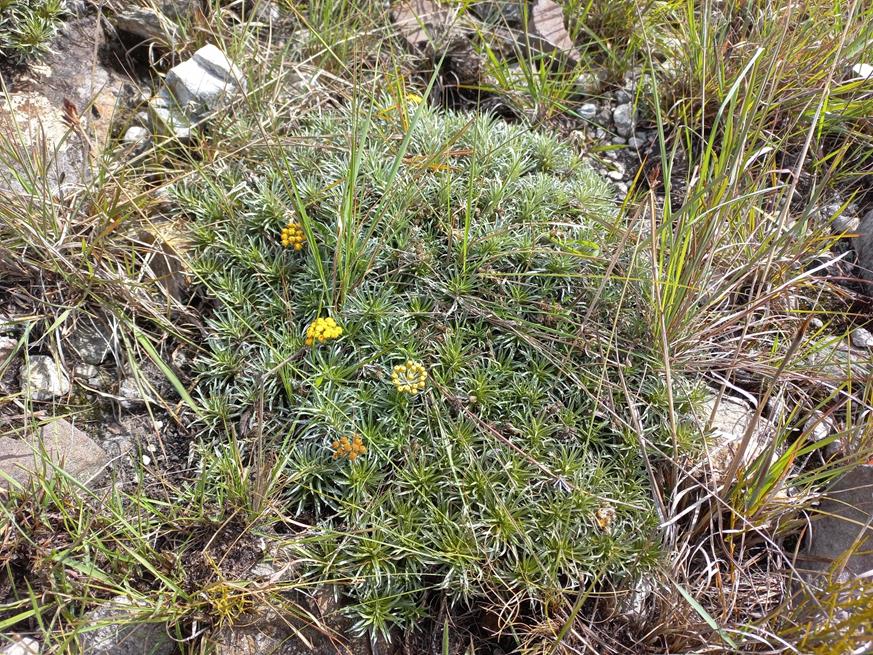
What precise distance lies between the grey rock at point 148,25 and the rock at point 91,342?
1.56 metres

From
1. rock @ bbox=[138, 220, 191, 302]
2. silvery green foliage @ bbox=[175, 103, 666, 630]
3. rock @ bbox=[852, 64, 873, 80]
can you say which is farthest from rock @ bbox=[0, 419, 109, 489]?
rock @ bbox=[852, 64, 873, 80]

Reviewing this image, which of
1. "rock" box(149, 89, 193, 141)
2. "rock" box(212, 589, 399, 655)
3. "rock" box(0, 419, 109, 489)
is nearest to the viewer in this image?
"rock" box(212, 589, 399, 655)

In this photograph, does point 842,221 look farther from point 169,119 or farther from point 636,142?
point 169,119

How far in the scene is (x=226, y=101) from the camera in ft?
10.2

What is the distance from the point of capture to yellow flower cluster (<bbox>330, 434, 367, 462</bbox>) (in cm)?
227

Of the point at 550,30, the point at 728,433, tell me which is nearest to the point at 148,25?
the point at 550,30

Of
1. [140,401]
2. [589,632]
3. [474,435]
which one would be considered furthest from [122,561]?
[589,632]

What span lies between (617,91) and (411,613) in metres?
3.01

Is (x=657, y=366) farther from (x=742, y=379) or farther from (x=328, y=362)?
(x=328, y=362)

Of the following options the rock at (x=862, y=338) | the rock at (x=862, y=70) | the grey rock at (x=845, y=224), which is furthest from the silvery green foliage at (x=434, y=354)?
the rock at (x=862, y=70)

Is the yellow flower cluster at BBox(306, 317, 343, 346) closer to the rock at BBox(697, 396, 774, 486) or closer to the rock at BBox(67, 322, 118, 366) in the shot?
the rock at BBox(67, 322, 118, 366)

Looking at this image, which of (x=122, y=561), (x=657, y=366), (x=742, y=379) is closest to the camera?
(x=122, y=561)

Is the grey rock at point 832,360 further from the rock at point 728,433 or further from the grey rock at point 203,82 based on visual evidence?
the grey rock at point 203,82

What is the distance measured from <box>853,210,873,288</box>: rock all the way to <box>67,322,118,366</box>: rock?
3447 mm
